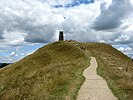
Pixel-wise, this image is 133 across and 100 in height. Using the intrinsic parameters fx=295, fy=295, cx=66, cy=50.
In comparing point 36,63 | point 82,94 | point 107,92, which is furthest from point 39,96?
point 36,63

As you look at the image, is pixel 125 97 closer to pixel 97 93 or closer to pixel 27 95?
pixel 97 93

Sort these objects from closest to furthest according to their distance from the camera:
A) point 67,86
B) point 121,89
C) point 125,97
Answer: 1. point 125,97
2. point 121,89
3. point 67,86

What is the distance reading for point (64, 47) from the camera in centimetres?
8975

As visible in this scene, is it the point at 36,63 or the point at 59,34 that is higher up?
the point at 59,34

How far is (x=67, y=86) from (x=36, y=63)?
54112 mm

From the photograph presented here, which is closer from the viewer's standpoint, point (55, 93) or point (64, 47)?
point (55, 93)

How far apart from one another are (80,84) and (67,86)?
151cm

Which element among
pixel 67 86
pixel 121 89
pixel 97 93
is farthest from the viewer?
pixel 67 86

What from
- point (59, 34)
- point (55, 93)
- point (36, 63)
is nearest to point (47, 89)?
point (55, 93)

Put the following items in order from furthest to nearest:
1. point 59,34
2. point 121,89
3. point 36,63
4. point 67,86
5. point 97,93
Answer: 1. point 59,34
2. point 36,63
3. point 67,86
4. point 121,89
5. point 97,93

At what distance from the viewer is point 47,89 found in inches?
819

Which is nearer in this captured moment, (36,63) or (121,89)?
(121,89)

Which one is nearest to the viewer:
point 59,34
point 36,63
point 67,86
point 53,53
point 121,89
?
point 121,89

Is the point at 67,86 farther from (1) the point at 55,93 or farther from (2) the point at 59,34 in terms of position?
(2) the point at 59,34
